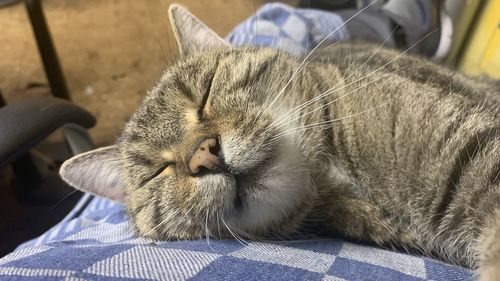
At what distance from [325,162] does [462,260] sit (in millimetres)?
393

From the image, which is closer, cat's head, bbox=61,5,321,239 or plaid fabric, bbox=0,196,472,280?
plaid fabric, bbox=0,196,472,280

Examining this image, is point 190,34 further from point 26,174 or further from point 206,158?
point 26,174

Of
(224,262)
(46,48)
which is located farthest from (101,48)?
(224,262)

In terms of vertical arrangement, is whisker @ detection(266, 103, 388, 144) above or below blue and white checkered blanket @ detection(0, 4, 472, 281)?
above

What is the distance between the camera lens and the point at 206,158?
1.02 m

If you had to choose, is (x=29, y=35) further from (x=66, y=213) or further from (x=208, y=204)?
(x=208, y=204)

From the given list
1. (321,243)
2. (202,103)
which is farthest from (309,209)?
(202,103)

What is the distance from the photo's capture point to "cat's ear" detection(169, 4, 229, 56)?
1.54 metres

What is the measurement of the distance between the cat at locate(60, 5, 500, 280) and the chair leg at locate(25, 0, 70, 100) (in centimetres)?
233

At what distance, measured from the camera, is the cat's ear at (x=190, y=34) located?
1.54 metres

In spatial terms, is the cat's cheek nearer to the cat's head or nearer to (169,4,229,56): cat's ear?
the cat's head

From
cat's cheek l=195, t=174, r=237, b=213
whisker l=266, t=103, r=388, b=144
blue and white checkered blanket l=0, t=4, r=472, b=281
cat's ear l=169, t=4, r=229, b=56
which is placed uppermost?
cat's ear l=169, t=4, r=229, b=56

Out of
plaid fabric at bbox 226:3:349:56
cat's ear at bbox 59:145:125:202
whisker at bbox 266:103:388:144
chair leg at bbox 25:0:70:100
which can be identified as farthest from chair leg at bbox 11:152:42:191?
chair leg at bbox 25:0:70:100

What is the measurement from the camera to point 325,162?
47.6 inches
